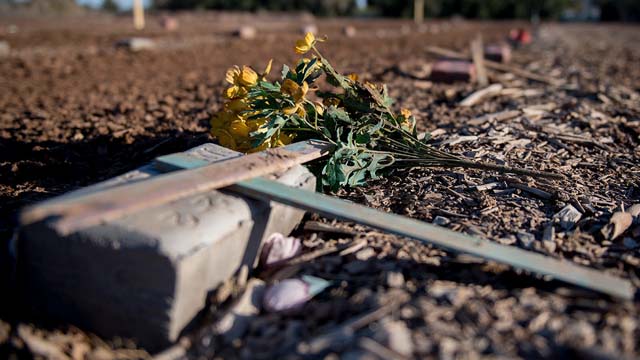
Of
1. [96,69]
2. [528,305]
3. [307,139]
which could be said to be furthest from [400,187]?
[96,69]

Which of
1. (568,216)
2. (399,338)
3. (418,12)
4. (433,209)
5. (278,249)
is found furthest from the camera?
(418,12)

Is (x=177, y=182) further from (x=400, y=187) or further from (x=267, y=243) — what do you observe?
(x=400, y=187)

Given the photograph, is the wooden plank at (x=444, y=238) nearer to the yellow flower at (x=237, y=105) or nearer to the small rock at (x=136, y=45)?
the yellow flower at (x=237, y=105)

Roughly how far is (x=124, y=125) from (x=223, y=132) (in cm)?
216

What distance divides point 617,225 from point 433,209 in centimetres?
90

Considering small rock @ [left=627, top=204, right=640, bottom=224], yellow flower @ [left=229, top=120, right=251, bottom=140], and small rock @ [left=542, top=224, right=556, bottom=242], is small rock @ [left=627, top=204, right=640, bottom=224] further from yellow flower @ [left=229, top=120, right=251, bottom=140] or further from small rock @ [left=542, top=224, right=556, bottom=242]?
yellow flower @ [left=229, top=120, right=251, bottom=140]

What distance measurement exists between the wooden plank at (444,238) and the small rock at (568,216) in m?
0.58

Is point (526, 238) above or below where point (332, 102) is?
below

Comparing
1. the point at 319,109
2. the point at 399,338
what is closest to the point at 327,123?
the point at 319,109

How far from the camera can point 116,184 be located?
2428 millimetres

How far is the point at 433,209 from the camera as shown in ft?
9.93

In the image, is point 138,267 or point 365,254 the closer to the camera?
point 138,267

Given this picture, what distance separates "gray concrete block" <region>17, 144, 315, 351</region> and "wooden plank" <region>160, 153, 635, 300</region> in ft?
0.66

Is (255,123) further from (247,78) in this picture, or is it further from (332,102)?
(332,102)
